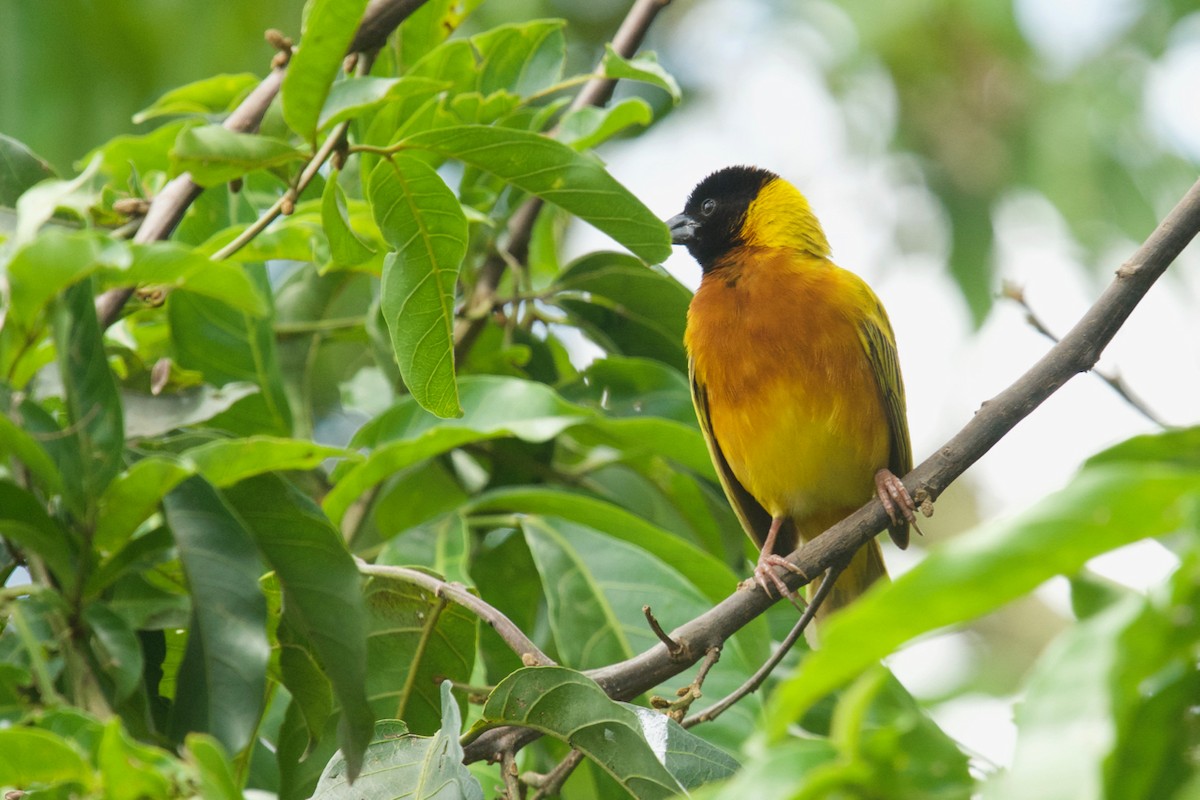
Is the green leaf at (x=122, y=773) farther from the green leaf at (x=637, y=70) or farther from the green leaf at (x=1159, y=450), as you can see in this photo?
the green leaf at (x=637, y=70)

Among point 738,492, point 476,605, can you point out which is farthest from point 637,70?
point 738,492

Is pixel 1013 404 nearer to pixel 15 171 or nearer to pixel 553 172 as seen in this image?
pixel 553 172

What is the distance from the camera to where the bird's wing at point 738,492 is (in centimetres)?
359

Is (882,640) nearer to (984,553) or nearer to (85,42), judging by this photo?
(984,553)

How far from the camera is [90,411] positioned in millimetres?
1782

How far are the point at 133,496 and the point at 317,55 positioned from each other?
753mm

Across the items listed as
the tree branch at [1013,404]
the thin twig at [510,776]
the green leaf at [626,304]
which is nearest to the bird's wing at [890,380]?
the green leaf at [626,304]

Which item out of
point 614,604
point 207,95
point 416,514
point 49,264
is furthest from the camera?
point 416,514

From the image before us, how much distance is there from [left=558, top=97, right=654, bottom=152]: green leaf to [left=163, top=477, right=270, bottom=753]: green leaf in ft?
4.13

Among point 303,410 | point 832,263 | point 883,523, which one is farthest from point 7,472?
point 832,263

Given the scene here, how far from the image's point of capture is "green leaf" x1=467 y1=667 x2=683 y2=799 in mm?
1766

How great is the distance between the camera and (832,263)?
3768 mm

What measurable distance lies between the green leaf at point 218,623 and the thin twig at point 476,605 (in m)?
0.30

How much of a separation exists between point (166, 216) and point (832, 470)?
78.7 inches
